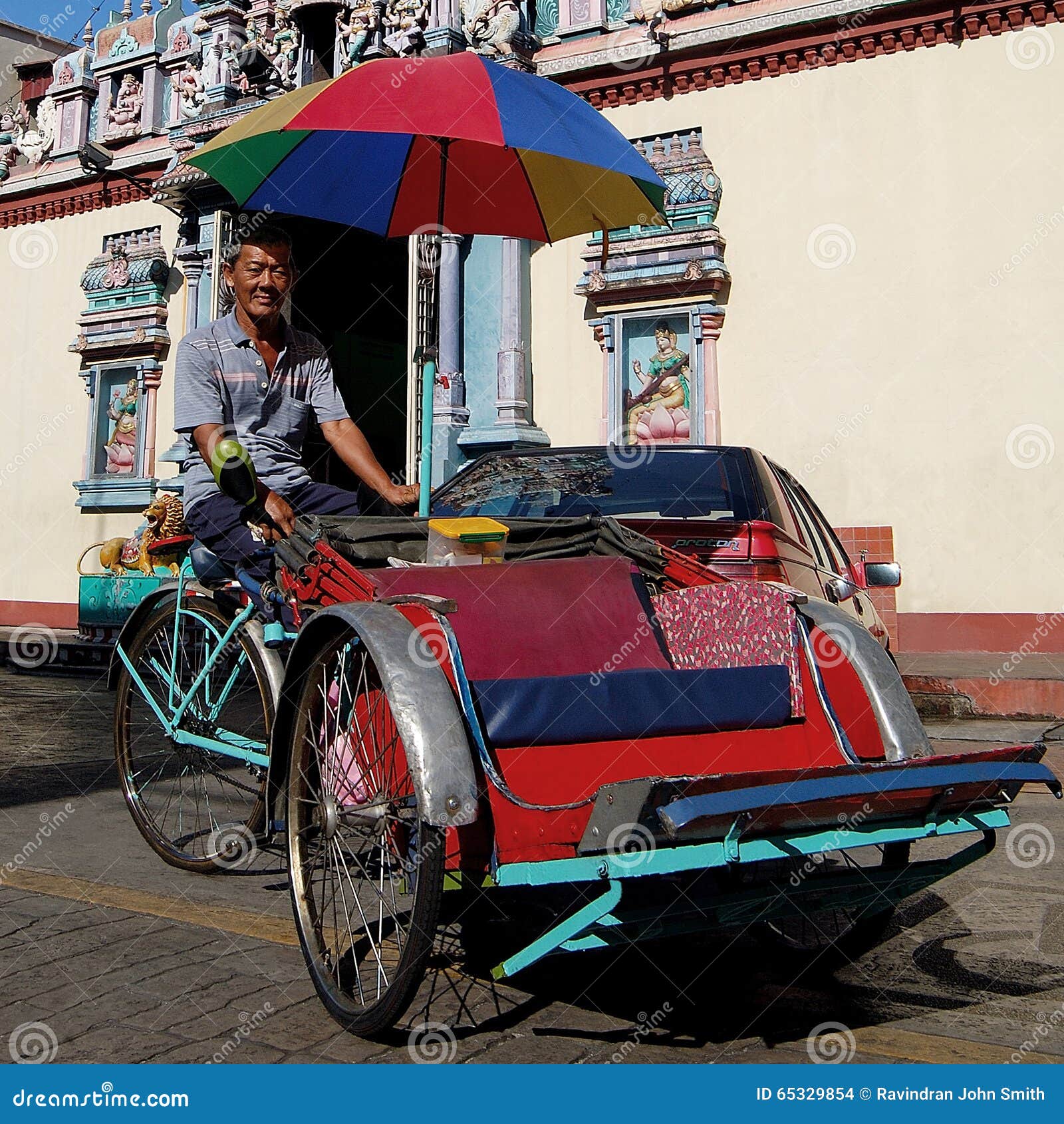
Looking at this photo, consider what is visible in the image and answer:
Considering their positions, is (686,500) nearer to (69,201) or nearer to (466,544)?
(466,544)

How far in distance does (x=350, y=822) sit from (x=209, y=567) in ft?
4.83

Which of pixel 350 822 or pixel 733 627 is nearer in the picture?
pixel 350 822

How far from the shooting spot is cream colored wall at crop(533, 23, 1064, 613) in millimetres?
10047

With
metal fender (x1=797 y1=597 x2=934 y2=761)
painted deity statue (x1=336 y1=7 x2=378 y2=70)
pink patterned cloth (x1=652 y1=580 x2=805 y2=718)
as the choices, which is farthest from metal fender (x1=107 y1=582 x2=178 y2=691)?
painted deity statue (x1=336 y1=7 x2=378 y2=70)

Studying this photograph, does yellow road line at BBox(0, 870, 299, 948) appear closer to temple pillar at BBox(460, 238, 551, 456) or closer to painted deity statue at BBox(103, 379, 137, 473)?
temple pillar at BBox(460, 238, 551, 456)

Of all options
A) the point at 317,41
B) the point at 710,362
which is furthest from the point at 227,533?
the point at 317,41

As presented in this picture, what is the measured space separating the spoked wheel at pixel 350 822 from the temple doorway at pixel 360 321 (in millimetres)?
12027

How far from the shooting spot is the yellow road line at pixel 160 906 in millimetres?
3398

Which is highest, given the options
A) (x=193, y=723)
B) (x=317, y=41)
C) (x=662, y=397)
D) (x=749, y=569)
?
(x=317, y=41)

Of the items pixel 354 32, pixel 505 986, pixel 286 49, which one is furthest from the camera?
pixel 286 49

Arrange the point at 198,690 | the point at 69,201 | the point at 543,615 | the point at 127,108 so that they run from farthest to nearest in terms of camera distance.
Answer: the point at 69,201, the point at 127,108, the point at 198,690, the point at 543,615

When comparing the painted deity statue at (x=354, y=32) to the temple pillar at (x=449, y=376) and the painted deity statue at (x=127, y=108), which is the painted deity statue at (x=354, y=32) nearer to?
the temple pillar at (x=449, y=376)

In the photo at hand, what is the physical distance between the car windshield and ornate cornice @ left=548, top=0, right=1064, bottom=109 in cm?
714

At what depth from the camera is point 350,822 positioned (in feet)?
9.04
